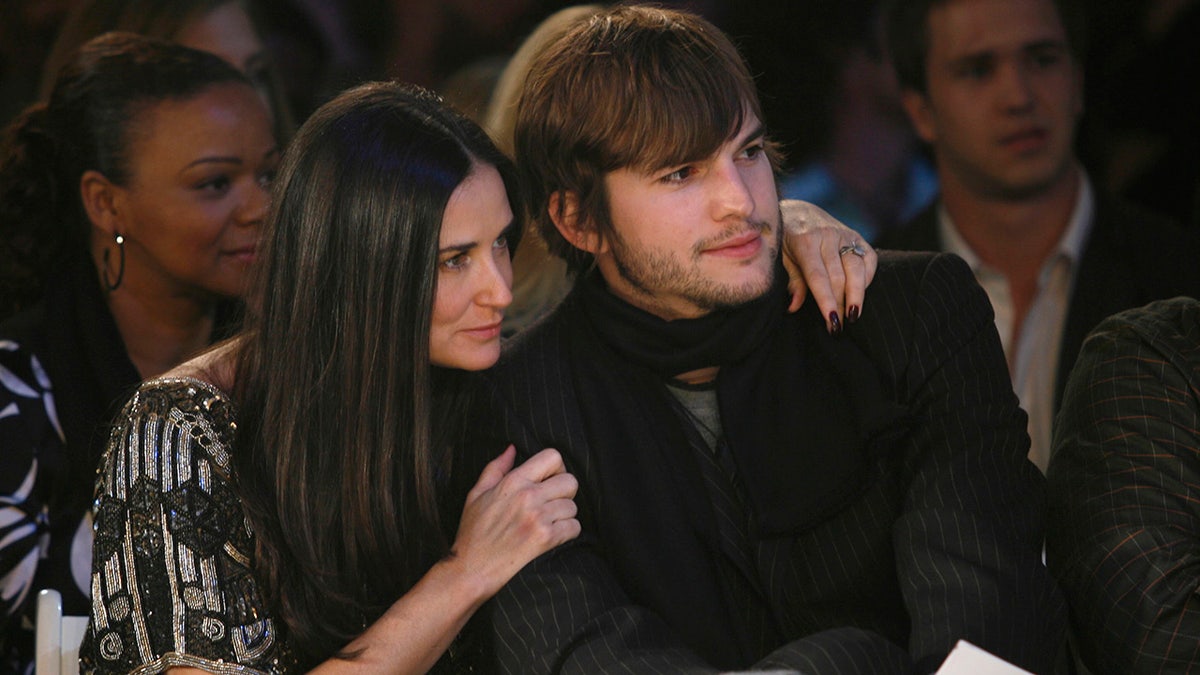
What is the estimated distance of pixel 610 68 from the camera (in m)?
2.29

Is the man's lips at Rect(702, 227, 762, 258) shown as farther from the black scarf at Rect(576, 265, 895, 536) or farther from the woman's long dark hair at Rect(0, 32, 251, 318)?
the woman's long dark hair at Rect(0, 32, 251, 318)

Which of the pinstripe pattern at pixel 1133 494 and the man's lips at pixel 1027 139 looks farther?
the man's lips at pixel 1027 139

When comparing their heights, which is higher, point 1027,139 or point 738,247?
point 1027,139

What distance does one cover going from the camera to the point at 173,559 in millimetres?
2027

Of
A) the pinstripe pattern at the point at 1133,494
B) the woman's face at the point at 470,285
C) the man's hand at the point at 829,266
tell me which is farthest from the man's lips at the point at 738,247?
the pinstripe pattern at the point at 1133,494

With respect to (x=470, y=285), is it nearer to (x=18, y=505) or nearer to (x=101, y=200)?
(x=18, y=505)

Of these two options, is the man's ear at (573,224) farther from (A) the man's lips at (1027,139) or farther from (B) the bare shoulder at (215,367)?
(A) the man's lips at (1027,139)

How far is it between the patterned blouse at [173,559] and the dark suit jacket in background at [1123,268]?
219 cm

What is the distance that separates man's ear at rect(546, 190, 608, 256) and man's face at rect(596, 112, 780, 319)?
0.24ft

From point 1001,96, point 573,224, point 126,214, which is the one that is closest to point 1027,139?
point 1001,96

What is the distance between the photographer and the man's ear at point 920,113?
12.1ft

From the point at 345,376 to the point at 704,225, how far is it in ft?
2.08

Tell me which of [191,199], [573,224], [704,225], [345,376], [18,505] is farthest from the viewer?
[191,199]

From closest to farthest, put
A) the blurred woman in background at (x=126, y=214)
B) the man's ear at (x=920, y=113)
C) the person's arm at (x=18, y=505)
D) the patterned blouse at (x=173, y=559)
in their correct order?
the patterned blouse at (x=173, y=559) → the person's arm at (x=18, y=505) → the blurred woman in background at (x=126, y=214) → the man's ear at (x=920, y=113)
